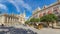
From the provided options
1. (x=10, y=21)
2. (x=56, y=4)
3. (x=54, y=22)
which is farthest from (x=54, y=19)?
(x=10, y=21)

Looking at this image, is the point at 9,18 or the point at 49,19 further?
the point at 9,18

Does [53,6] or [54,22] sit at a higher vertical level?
[53,6]

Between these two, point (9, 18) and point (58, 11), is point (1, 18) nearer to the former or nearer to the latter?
point (9, 18)

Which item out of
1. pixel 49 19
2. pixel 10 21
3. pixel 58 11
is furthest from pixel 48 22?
pixel 10 21

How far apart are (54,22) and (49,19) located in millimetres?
881

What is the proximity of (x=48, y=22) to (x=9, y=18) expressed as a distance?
2529 centimetres

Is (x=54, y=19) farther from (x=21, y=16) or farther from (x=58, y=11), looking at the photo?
(x=21, y=16)

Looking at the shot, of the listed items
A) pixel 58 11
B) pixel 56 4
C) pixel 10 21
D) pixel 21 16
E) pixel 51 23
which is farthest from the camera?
pixel 21 16

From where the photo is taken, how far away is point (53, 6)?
33531 mm

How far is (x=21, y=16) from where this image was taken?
6188cm

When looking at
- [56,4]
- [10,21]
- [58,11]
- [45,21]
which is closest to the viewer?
[45,21]

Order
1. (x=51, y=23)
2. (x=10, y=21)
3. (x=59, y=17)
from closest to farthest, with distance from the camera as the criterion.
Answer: (x=51, y=23) < (x=59, y=17) < (x=10, y=21)

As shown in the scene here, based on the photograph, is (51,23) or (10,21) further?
(10,21)

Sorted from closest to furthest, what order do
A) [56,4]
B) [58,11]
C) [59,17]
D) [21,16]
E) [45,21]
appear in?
[45,21] → [59,17] → [58,11] → [56,4] → [21,16]
